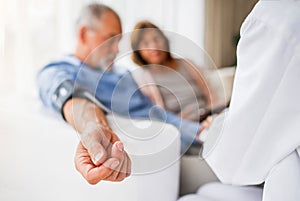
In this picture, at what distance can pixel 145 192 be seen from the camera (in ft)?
3.25

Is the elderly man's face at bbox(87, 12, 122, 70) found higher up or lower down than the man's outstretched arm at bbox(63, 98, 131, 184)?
higher up

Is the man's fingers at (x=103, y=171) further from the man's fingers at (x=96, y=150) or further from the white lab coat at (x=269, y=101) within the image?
the white lab coat at (x=269, y=101)

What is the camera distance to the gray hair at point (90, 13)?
4.52 ft

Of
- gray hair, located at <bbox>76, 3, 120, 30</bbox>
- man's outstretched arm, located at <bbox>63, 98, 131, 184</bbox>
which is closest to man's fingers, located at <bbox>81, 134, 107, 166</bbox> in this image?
man's outstretched arm, located at <bbox>63, 98, 131, 184</bbox>

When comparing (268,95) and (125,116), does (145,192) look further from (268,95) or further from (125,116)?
(268,95)

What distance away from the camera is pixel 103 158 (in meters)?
0.88

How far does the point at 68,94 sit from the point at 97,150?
0.90ft

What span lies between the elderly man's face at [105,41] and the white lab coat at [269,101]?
0.40 m

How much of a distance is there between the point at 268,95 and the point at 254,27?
109mm

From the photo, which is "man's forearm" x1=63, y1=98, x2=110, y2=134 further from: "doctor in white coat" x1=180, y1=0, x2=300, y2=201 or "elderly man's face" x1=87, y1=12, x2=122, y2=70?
"doctor in white coat" x1=180, y1=0, x2=300, y2=201

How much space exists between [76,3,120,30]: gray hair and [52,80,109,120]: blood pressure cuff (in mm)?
296

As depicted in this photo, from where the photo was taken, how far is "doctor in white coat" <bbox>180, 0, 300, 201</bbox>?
66 cm

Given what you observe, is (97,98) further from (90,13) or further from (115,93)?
(90,13)

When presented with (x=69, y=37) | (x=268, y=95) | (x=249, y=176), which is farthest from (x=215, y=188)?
(x=69, y=37)
